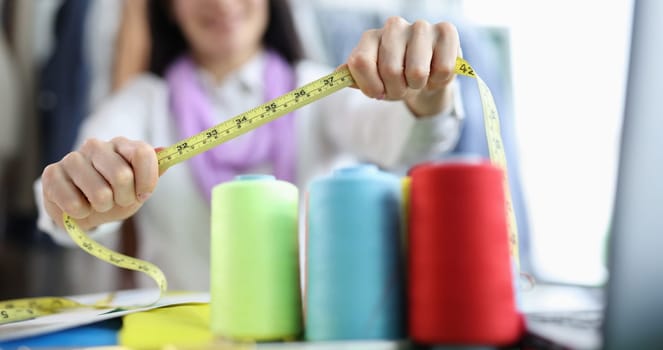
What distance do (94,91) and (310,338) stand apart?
1.36m

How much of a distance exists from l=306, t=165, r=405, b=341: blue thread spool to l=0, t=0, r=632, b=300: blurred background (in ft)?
3.64

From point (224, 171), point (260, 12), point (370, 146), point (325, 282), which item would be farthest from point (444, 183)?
point (260, 12)

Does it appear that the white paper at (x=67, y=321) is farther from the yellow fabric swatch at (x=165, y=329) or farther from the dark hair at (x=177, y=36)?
the dark hair at (x=177, y=36)

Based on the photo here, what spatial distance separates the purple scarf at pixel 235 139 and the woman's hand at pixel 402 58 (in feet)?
2.41

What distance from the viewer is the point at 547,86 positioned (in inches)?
72.1

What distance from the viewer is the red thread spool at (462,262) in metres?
0.45

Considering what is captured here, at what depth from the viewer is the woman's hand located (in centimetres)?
60

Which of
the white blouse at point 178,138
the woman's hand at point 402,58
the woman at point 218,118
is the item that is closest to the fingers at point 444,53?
the woman's hand at point 402,58

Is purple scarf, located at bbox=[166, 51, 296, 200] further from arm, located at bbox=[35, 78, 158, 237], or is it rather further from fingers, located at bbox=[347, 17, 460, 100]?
fingers, located at bbox=[347, 17, 460, 100]

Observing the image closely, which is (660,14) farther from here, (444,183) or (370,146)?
(370,146)

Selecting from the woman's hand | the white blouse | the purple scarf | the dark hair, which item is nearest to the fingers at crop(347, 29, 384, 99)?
the woman's hand

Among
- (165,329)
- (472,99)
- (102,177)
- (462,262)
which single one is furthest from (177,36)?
(462,262)

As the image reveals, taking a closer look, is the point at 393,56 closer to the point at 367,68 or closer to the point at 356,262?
the point at 367,68

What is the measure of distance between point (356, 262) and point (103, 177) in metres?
0.28
